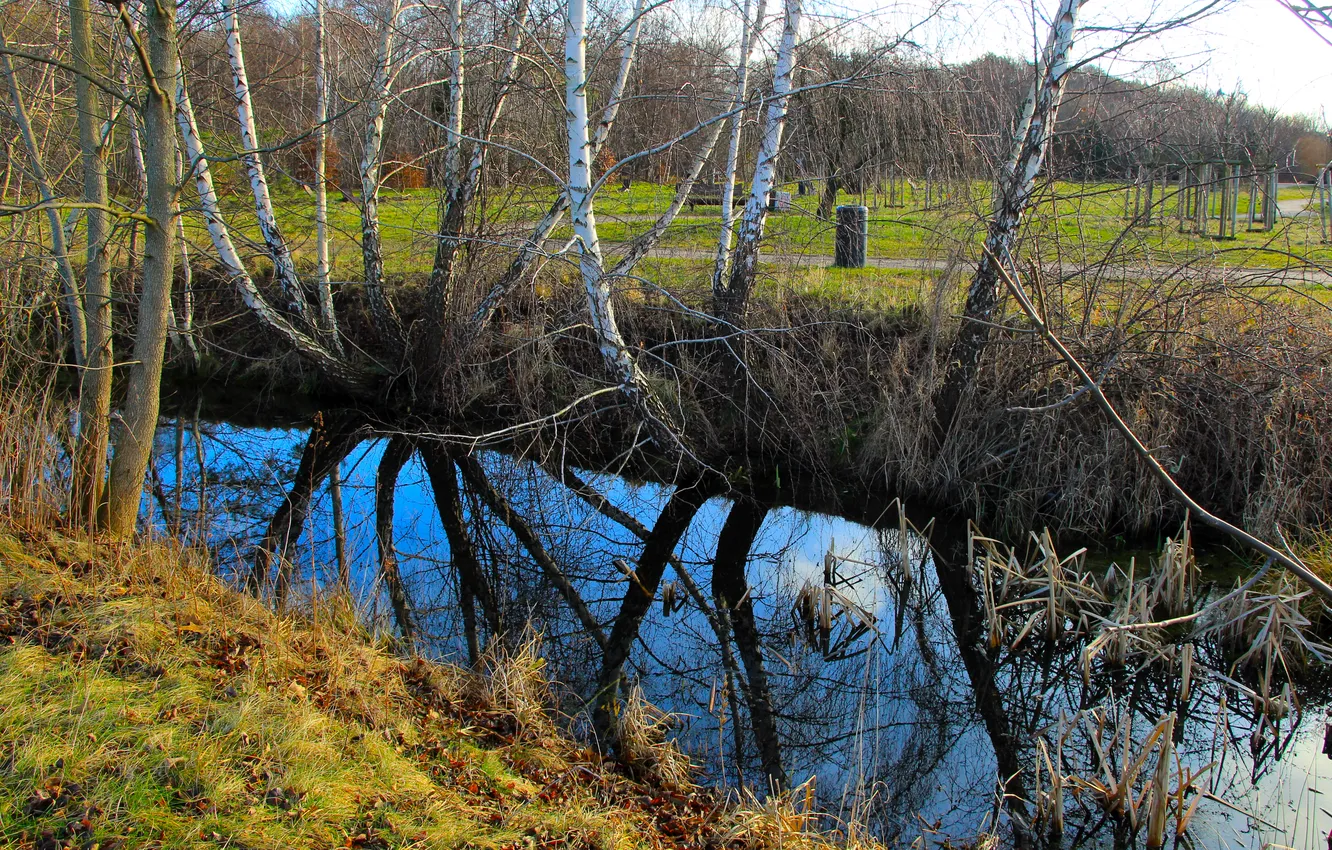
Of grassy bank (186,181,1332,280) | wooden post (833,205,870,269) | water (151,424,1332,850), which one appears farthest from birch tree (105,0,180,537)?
wooden post (833,205,870,269)

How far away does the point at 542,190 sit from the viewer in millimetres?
10031

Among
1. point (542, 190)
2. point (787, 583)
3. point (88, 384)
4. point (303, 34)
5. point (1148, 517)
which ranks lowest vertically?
point (787, 583)

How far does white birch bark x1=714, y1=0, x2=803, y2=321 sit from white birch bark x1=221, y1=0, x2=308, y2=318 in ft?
14.0

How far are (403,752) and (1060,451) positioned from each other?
573 centimetres

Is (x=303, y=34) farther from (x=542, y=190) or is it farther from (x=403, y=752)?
(x=403, y=752)

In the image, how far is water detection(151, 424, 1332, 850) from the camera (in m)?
4.95

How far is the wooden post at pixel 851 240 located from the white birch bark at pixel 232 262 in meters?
5.83

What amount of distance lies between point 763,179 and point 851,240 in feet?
11.3

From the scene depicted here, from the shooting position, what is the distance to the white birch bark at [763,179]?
778 cm

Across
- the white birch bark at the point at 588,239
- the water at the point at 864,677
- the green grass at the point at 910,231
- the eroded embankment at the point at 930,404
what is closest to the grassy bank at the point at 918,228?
the green grass at the point at 910,231

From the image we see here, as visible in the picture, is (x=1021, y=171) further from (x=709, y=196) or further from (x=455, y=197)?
(x=455, y=197)

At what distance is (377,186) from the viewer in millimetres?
9773

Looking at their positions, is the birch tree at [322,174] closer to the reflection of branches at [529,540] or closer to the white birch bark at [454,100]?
the white birch bark at [454,100]

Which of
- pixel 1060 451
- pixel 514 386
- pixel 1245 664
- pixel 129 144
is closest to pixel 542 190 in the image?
pixel 514 386
